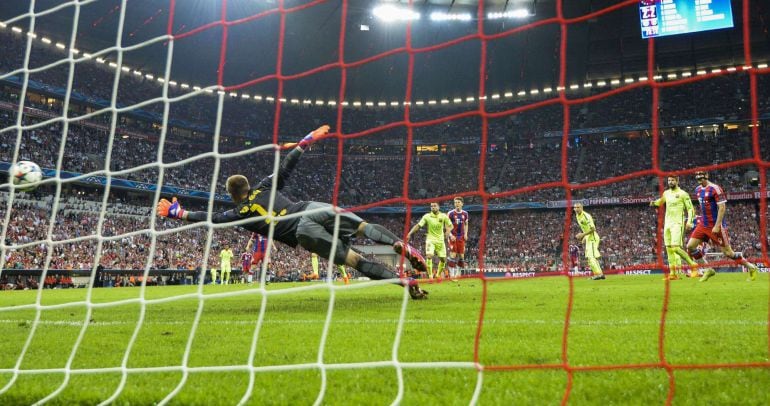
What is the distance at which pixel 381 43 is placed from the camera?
33.9 metres

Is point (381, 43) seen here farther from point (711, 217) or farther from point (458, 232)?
point (711, 217)

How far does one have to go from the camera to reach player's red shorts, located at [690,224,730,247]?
9.62m

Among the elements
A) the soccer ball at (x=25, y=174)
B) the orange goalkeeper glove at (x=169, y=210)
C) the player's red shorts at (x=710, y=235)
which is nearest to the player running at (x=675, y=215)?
the player's red shorts at (x=710, y=235)

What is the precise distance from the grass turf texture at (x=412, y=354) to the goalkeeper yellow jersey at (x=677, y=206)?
4.34m

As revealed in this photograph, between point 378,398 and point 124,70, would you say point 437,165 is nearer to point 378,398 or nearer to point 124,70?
point 124,70

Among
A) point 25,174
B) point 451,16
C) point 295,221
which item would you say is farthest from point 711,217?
point 451,16

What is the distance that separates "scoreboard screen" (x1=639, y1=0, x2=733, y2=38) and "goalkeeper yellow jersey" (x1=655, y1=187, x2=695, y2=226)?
57.4 feet

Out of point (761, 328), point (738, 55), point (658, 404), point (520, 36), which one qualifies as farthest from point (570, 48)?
point (658, 404)

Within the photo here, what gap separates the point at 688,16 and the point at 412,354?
2836 centimetres

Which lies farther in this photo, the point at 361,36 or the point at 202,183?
the point at 202,183

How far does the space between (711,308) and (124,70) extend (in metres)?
38.3

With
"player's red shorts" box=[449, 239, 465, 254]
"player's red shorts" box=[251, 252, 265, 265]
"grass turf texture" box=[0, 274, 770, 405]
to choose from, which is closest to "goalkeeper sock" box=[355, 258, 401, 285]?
"grass turf texture" box=[0, 274, 770, 405]

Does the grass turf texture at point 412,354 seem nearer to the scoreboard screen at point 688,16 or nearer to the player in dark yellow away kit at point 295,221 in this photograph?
the player in dark yellow away kit at point 295,221

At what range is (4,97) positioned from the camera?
3088 centimetres
